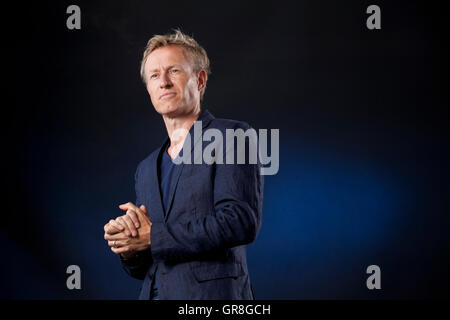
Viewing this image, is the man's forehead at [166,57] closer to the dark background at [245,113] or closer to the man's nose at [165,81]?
the man's nose at [165,81]

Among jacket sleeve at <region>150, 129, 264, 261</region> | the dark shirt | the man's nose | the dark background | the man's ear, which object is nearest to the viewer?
jacket sleeve at <region>150, 129, 264, 261</region>

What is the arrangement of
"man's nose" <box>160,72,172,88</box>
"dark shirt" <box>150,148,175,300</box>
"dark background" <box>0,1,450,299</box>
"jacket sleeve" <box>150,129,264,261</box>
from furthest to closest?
"dark background" <box>0,1,450,299</box> → "man's nose" <box>160,72,172,88</box> → "dark shirt" <box>150,148,175,300</box> → "jacket sleeve" <box>150,129,264,261</box>

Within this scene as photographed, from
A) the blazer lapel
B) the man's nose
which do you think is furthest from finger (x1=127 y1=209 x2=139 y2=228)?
the man's nose

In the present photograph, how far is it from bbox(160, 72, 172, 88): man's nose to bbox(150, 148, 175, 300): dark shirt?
0.23 meters

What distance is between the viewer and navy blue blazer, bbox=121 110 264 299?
1.24 metres

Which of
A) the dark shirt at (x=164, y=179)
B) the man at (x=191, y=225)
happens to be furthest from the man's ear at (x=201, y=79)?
the dark shirt at (x=164, y=179)

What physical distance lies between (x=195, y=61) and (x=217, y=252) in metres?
0.70

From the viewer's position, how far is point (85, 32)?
3.55 m

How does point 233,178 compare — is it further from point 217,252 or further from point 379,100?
point 379,100

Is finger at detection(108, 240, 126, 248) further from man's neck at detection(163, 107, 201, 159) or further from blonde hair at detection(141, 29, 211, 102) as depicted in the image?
blonde hair at detection(141, 29, 211, 102)

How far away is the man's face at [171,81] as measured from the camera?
1.56 m

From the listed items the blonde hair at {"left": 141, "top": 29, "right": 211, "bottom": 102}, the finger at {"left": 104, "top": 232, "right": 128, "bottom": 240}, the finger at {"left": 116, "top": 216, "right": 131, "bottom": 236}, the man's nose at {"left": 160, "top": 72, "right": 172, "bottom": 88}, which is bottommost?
the finger at {"left": 104, "top": 232, "right": 128, "bottom": 240}

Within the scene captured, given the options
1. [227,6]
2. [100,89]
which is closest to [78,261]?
[100,89]

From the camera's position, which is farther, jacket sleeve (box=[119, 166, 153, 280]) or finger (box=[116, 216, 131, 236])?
jacket sleeve (box=[119, 166, 153, 280])
